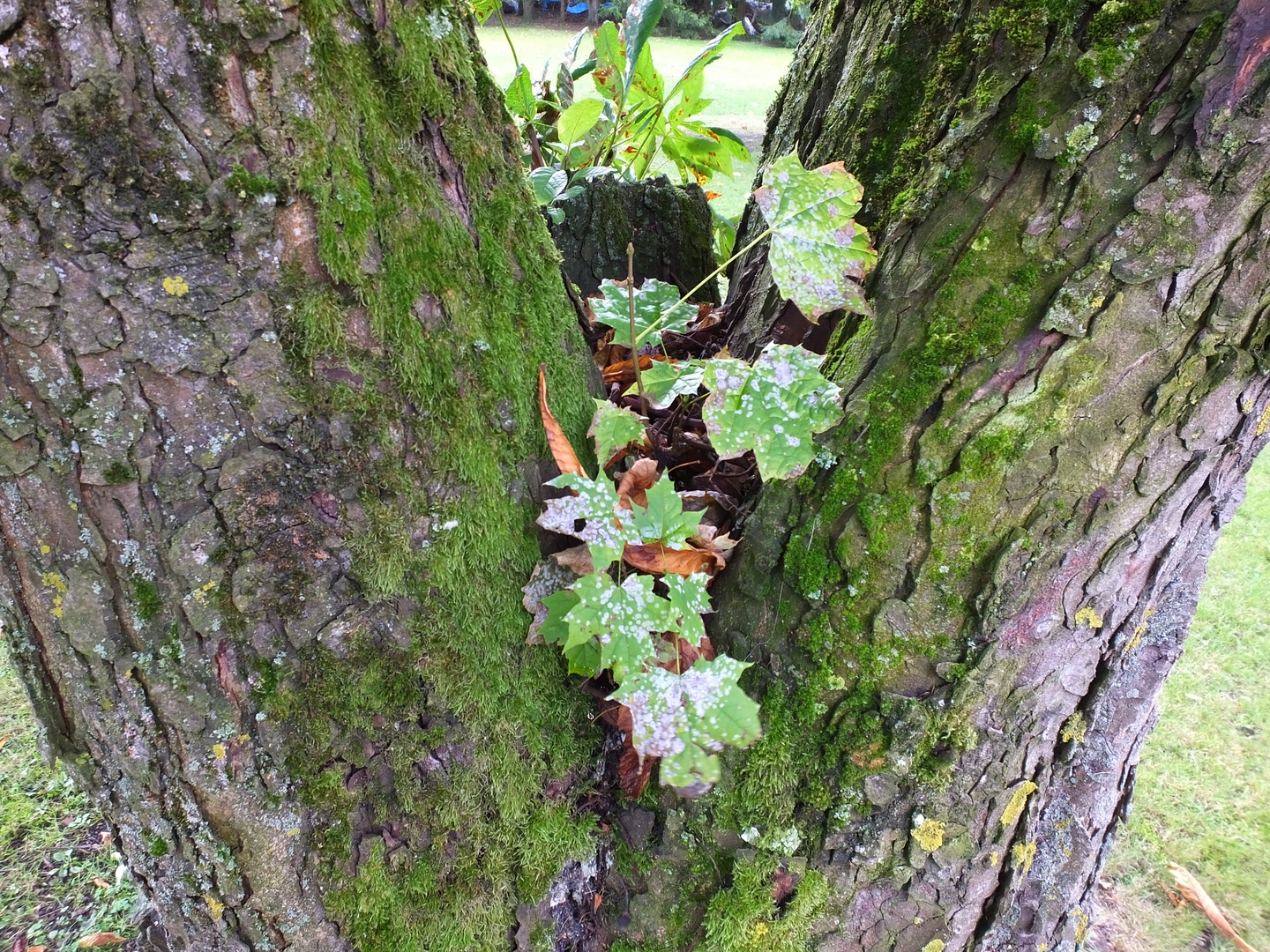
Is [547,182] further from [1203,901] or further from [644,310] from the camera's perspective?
[1203,901]

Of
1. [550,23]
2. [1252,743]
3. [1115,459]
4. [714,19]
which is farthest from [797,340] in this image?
[714,19]

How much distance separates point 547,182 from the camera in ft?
5.66

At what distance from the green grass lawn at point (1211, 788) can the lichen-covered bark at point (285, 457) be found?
2.15m

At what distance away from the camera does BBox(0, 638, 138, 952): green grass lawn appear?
218 cm

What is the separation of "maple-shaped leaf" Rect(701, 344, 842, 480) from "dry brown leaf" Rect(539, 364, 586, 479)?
0.75 feet

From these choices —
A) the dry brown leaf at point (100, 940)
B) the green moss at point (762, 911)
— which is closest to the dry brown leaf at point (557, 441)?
the green moss at point (762, 911)

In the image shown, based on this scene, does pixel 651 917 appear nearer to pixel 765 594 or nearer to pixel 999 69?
pixel 765 594

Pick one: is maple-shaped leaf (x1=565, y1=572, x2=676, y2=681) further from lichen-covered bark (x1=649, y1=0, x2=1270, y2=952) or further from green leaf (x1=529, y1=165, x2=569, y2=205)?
green leaf (x1=529, y1=165, x2=569, y2=205)

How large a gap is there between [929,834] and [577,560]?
710 millimetres

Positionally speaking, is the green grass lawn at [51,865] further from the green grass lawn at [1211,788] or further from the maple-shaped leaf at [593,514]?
the green grass lawn at [1211,788]

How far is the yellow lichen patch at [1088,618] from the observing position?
1127mm

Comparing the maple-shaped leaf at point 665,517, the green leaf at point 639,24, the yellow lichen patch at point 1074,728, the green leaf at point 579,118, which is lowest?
the yellow lichen patch at point 1074,728

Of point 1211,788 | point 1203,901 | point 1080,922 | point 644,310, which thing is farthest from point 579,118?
point 1211,788

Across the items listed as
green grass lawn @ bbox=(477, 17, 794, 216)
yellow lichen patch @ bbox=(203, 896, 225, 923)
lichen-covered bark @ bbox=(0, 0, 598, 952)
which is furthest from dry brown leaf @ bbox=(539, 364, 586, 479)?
green grass lawn @ bbox=(477, 17, 794, 216)
